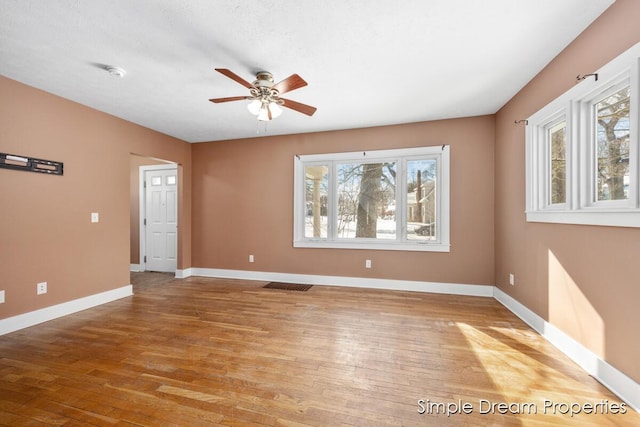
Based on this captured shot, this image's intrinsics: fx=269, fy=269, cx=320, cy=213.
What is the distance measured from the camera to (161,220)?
5.46 metres

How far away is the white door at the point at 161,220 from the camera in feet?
17.7

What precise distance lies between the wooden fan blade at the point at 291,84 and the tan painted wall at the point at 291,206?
7.24 feet

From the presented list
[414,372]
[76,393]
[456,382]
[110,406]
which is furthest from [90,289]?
[456,382]

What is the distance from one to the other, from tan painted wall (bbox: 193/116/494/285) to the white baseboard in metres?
0.09

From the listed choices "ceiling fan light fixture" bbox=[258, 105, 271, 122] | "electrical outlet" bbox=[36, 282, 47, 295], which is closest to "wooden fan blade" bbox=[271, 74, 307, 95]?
"ceiling fan light fixture" bbox=[258, 105, 271, 122]

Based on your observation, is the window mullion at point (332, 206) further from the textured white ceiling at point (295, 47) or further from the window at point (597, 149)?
the window at point (597, 149)

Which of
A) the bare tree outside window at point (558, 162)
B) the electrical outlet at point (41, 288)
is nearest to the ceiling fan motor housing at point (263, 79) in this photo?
the bare tree outside window at point (558, 162)

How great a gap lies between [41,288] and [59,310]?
0.33 m

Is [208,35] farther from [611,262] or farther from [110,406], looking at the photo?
[611,262]

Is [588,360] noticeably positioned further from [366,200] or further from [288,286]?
[288,286]

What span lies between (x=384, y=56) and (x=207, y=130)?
3.25 m

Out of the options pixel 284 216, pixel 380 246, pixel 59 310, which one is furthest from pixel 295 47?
pixel 59 310

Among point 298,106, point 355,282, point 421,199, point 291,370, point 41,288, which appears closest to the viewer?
point 291,370

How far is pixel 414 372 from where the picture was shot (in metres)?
2.04
